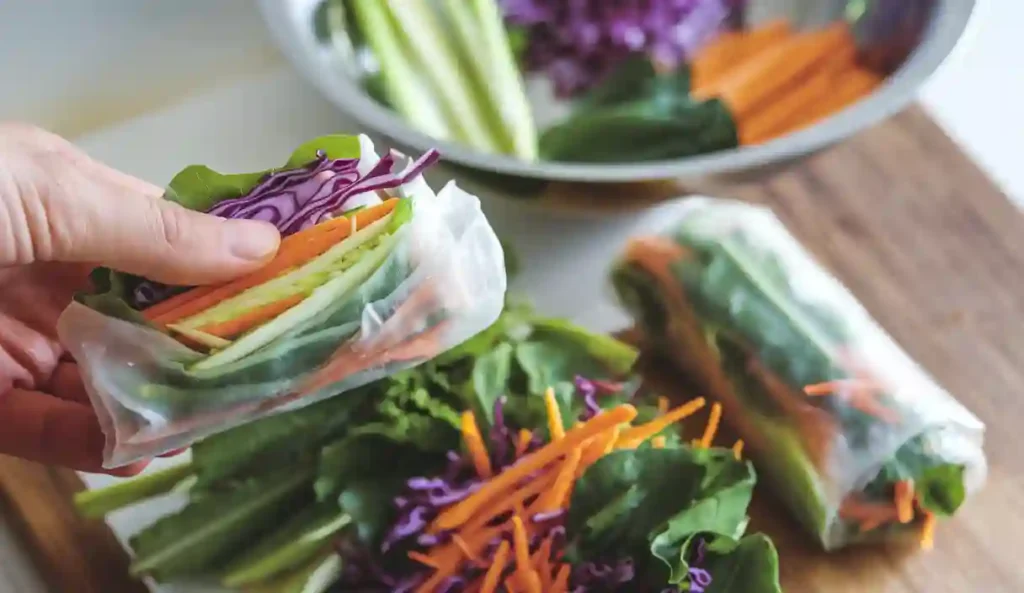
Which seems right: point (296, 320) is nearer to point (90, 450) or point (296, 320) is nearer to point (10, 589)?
point (90, 450)

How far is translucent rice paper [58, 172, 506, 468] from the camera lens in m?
0.60

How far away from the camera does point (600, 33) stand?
3.80ft

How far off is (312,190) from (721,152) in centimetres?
52

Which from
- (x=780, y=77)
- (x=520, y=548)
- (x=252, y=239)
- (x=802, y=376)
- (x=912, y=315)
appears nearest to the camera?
(x=252, y=239)

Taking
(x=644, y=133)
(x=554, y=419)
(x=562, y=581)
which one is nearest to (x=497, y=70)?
(x=644, y=133)

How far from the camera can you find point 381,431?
0.81 meters

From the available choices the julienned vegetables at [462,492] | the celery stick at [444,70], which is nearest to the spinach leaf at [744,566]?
the julienned vegetables at [462,492]

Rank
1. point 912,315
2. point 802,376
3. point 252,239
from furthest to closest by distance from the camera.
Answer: point 912,315
point 802,376
point 252,239

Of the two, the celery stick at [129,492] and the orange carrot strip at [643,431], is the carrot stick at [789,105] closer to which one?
the orange carrot strip at [643,431]

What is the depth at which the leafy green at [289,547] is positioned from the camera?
0.81 meters

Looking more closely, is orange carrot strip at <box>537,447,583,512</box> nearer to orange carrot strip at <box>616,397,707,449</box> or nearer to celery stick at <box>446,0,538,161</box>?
orange carrot strip at <box>616,397,707,449</box>

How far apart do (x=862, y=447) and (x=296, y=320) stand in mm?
459

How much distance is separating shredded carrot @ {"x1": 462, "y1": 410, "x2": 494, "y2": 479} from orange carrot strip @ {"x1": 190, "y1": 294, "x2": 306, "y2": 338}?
0.75 ft

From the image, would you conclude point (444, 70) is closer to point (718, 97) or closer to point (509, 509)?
point (718, 97)
